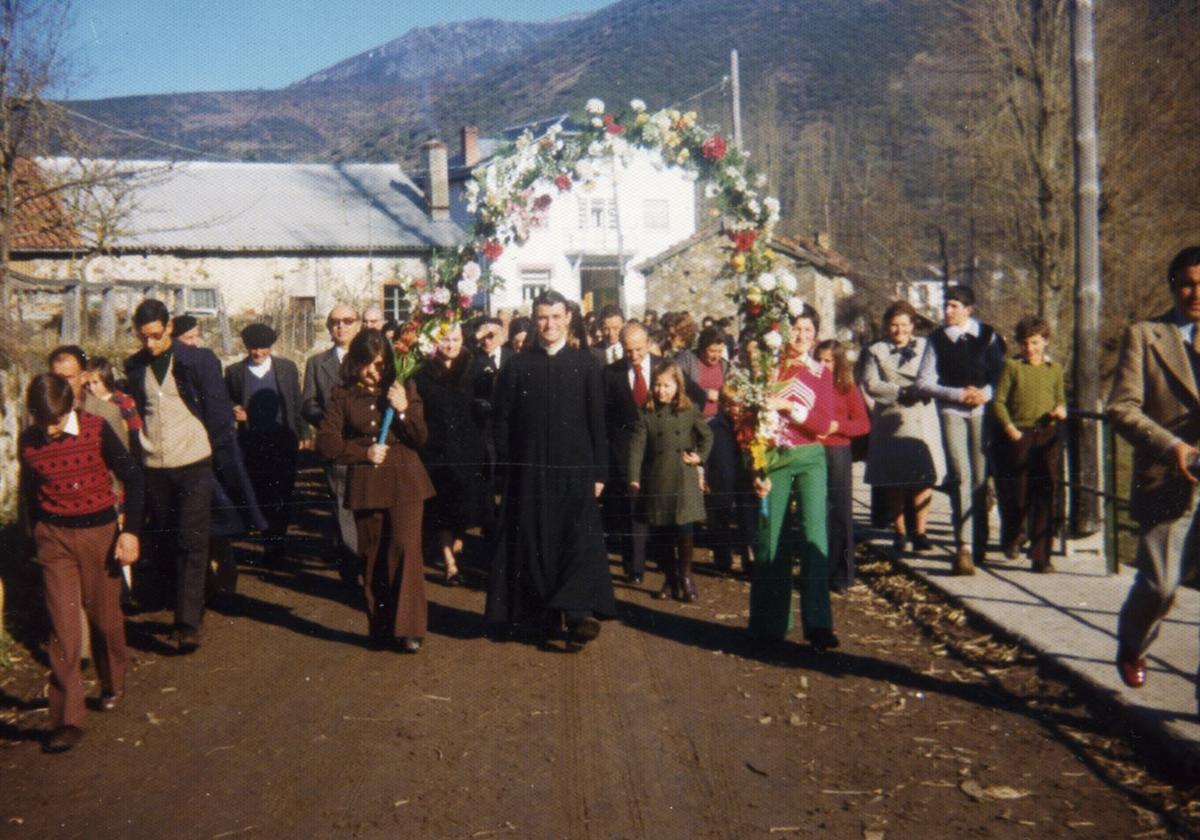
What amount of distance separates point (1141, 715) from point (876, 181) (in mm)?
60630

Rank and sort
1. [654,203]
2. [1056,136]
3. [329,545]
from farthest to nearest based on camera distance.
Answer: [654,203] → [1056,136] → [329,545]

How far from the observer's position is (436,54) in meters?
113

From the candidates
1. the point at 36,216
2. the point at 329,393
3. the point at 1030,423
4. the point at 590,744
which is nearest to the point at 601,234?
the point at 36,216

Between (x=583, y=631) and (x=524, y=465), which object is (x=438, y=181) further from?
(x=583, y=631)

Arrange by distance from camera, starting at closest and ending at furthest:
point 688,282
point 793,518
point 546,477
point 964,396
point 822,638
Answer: point 822,638
point 793,518
point 546,477
point 964,396
point 688,282

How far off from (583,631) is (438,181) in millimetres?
47443

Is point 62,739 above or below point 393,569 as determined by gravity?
below

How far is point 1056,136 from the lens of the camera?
31.8m

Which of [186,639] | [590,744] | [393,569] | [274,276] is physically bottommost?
[590,744]

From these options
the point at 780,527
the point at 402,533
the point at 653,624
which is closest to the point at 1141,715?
the point at 780,527

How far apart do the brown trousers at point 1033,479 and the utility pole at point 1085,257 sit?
0.62 meters

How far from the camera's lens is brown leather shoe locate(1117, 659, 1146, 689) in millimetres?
6734

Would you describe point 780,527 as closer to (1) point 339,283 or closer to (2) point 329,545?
(2) point 329,545

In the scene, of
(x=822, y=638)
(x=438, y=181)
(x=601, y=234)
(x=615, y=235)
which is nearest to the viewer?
(x=822, y=638)
